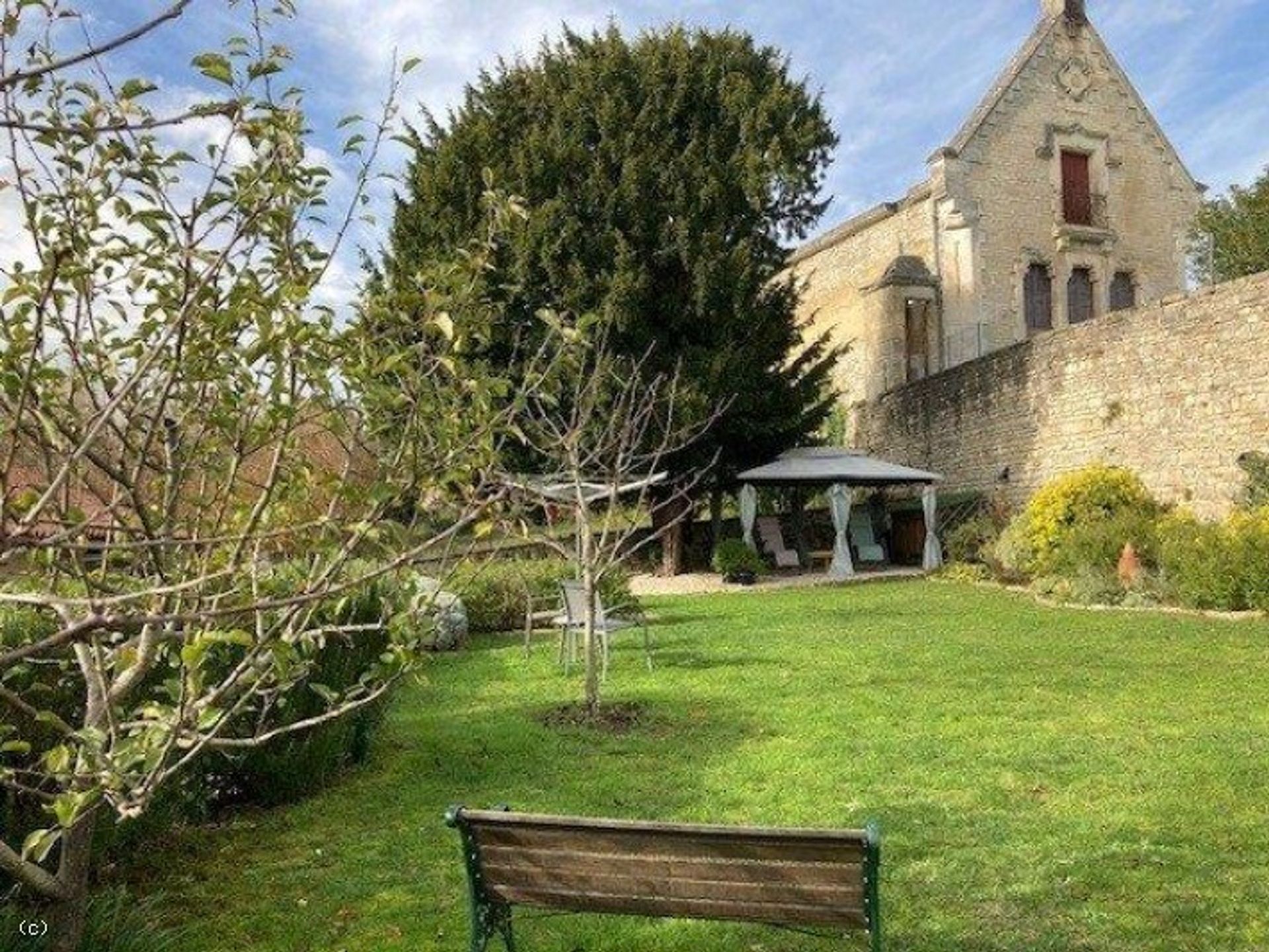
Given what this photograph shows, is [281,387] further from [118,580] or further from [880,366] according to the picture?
[880,366]

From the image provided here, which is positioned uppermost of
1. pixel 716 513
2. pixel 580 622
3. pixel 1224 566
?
pixel 716 513

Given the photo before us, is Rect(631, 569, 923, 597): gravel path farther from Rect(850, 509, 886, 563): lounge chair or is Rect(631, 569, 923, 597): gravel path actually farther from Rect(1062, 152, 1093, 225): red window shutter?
Rect(1062, 152, 1093, 225): red window shutter

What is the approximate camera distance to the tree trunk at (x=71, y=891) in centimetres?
300

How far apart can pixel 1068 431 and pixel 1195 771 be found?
14.5 meters

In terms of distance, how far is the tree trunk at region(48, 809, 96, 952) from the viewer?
3.00 meters

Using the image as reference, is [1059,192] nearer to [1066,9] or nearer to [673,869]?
[1066,9]

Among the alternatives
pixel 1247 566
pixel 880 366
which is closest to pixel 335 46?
pixel 1247 566

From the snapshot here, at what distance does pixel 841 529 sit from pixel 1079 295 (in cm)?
1229

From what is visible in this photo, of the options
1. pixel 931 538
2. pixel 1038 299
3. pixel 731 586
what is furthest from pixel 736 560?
pixel 1038 299

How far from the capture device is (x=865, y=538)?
21656 millimetres

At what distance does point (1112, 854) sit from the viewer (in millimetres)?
4125

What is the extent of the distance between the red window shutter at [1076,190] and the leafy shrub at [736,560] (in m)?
14.0

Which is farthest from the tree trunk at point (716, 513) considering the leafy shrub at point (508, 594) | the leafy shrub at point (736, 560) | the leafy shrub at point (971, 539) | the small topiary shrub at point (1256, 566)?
the small topiary shrub at point (1256, 566)

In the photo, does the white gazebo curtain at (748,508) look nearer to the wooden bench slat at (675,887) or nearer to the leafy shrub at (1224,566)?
the leafy shrub at (1224,566)
